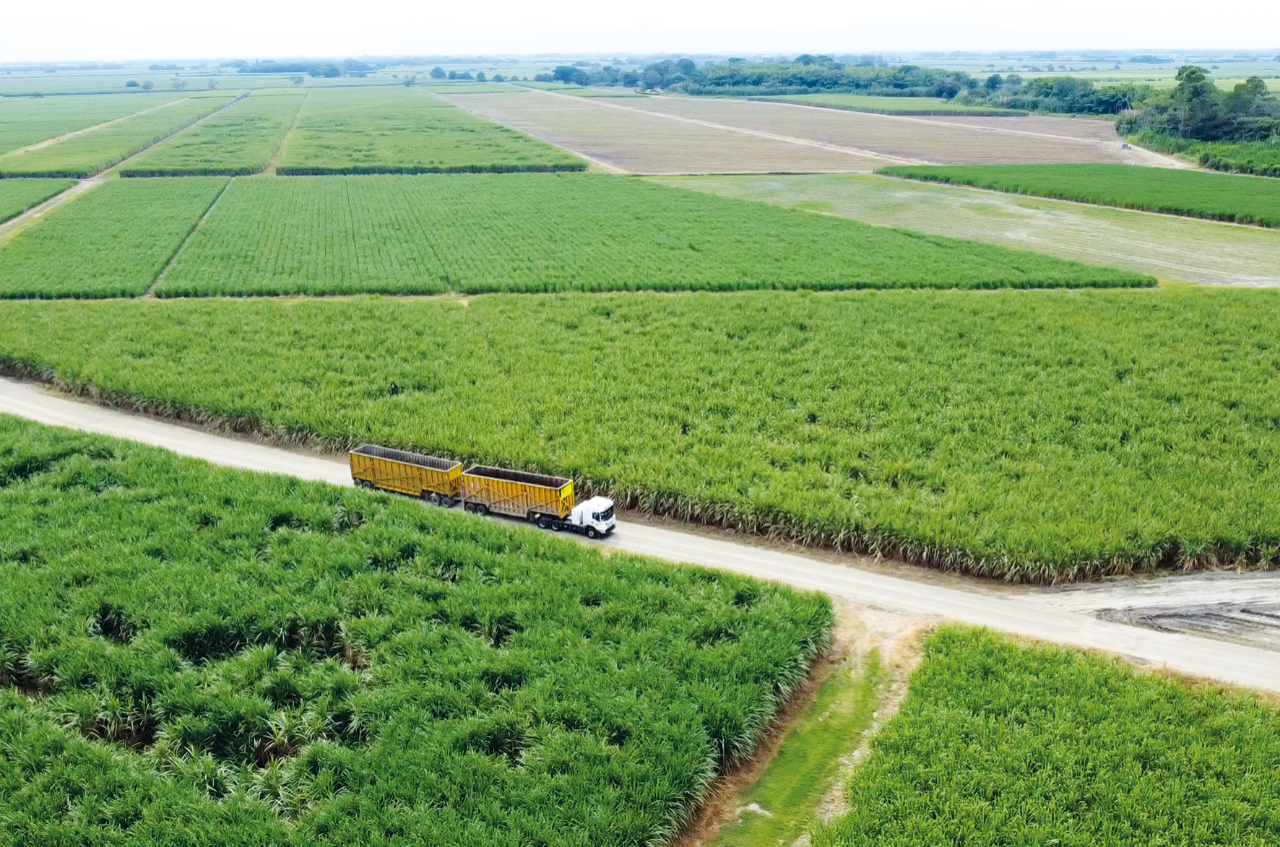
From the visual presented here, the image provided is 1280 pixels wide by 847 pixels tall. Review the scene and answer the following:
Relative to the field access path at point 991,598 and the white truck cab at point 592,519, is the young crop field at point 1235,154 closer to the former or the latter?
the field access path at point 991,598

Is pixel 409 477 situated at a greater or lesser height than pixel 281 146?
lesser

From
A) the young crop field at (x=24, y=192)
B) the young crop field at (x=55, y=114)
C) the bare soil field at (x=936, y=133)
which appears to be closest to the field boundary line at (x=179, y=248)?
the young crop field at (x=24, y=192)

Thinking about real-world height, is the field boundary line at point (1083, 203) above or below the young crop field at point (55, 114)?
below

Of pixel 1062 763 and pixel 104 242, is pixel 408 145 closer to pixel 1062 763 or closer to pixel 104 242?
pixel 104 242

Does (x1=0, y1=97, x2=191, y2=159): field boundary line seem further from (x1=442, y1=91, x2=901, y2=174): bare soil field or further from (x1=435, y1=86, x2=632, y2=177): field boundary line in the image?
(x1=442, y1=91, x2=901, y2=174): bare soil field

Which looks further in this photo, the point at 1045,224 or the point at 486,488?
the point at 1045,224

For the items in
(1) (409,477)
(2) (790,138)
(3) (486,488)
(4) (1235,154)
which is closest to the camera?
(3) (486,488)

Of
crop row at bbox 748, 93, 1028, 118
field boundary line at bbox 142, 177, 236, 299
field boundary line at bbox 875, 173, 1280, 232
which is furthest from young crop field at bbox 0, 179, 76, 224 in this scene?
crop row at bbox 748, 93, 1028, 118

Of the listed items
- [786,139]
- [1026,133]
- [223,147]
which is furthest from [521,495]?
[1026,133]
